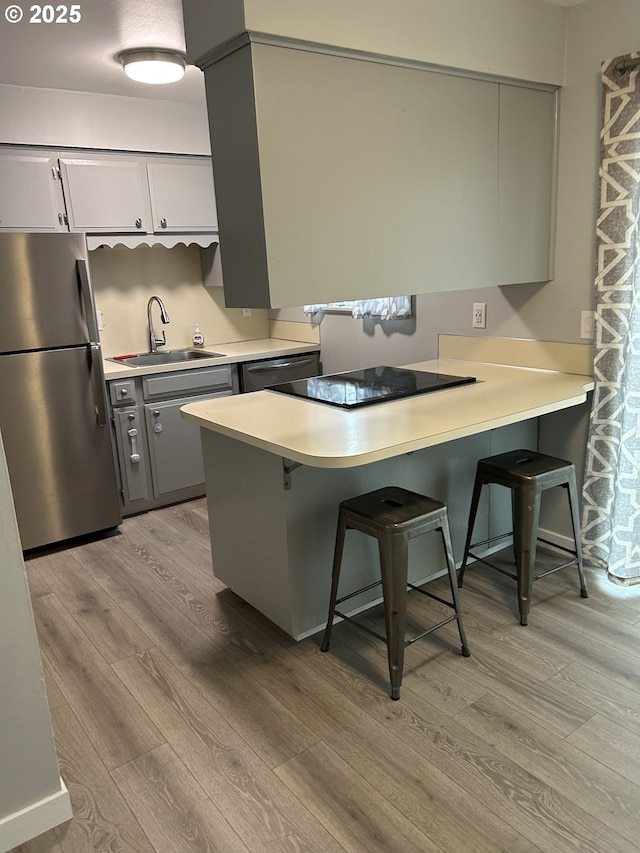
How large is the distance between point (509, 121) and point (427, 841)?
256cm

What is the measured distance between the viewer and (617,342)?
106 inches

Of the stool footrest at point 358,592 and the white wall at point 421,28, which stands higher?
the white wall at point 421,28

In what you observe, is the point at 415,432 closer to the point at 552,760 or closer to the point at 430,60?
the point at 552,760

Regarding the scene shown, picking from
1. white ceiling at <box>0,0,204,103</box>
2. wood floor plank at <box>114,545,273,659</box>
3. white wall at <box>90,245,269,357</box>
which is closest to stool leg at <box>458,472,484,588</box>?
wood floor plank at <box>114,545,273,659</box>

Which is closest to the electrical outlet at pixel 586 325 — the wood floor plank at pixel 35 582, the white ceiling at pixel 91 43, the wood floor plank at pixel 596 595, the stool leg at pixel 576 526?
the stool leg at pixel 576 526

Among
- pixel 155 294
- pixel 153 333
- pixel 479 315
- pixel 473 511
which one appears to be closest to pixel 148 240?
pixel 155 294

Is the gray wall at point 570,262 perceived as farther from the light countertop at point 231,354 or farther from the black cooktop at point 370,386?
the light countertop at point 231,354

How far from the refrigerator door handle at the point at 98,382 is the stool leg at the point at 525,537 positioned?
7.17 ft

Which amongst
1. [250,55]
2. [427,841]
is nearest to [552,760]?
[427,841]

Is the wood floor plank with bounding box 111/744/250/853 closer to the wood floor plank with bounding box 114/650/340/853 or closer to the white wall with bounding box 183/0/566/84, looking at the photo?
the wood floor plank with bounding box 114/650/340/853

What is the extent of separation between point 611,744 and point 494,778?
399 mm

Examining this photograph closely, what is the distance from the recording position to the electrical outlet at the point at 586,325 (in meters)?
2.82

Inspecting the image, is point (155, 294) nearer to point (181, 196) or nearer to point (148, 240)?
point (148, 240)

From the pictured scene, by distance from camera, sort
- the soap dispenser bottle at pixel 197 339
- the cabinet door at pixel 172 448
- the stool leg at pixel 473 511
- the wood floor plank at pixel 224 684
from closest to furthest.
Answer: the wood floor plank at pixel 224 684
the stool leg at pixel 473 511
the cabinet door at pixel 172 448
the soap dispenser bottle at pixel 197 339
